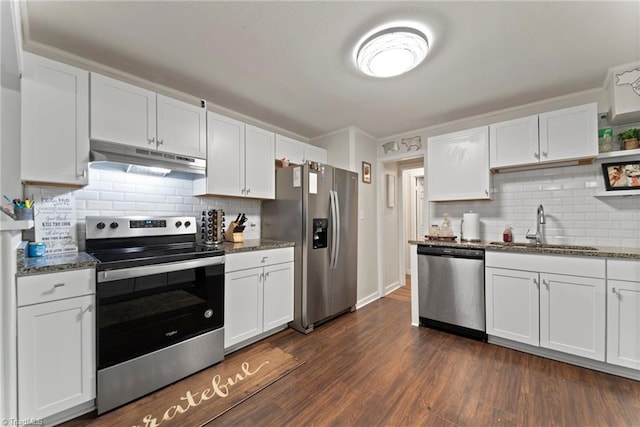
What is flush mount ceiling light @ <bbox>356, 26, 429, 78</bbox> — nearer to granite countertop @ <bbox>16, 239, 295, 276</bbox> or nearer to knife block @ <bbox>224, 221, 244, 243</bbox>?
knife block @ <bbox>224, 221, 244, 243</bbox>

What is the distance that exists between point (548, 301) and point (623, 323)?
0.42 metres

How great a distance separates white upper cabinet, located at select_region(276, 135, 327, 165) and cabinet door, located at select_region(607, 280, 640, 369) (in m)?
3.14

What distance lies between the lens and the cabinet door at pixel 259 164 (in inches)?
110

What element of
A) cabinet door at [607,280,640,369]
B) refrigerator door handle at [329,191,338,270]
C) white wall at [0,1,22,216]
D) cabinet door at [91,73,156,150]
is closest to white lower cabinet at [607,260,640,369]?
cabinet door at [607,280,640,369]

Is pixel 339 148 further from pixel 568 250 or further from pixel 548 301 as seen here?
pixel 548 301

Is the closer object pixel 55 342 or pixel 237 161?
pixel 55 342

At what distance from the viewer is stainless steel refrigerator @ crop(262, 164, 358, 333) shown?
9.02 ft

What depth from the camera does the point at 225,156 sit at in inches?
102

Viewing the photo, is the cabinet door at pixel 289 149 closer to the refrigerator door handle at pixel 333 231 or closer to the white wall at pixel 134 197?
the refrigerator door handle at pixel 333 231

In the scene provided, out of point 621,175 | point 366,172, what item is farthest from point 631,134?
point 366,172

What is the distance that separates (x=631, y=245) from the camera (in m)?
2.32

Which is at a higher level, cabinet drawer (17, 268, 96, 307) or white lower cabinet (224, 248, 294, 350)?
cabinet drawer (17, 268, 96, 307)

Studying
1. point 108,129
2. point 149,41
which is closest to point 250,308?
point 108,129

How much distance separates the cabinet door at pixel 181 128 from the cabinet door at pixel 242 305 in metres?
1.21
